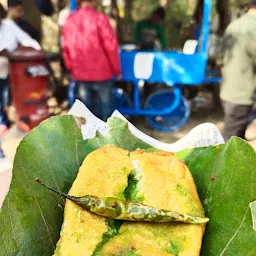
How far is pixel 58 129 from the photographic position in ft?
4.87

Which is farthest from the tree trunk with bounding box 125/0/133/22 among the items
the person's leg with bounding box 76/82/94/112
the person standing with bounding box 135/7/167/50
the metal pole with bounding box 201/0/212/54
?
the person's leg with bounding box 76/82/94/112

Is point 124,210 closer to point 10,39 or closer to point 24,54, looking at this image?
point 24,54

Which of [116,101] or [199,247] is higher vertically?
[199,247]

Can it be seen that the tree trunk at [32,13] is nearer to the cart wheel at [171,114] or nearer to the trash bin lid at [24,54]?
the trash bin lid at [24,54]

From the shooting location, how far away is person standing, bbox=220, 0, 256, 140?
17.0 ft

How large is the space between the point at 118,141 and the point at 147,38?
847cm

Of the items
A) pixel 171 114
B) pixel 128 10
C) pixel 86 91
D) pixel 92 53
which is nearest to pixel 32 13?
pixel 128 10

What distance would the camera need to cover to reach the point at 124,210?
1.24 metres

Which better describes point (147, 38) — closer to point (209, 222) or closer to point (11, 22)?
point (11, 22)

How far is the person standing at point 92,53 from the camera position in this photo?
20.7 feet

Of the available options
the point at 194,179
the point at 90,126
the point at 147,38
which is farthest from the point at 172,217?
the point at 147,38

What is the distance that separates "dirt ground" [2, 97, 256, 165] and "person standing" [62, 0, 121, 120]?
120cm

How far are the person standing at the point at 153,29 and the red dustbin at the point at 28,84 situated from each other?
115 inches

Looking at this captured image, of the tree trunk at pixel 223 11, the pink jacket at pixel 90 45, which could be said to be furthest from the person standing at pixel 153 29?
the pink jacket at pixel 90 45
